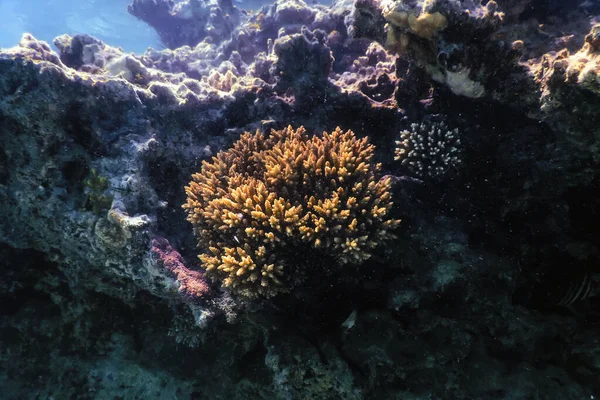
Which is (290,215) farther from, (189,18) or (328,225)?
(189,18)

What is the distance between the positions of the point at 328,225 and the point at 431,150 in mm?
1729

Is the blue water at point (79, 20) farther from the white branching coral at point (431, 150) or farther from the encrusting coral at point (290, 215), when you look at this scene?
the white branching coral at point (431, 150)

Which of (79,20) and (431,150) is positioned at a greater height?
(79,20)

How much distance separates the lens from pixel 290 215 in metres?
3.37

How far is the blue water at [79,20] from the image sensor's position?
40.6m

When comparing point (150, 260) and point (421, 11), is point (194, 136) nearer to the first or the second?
point (150, 260)

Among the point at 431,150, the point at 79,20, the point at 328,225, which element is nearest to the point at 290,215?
the point at 328,225

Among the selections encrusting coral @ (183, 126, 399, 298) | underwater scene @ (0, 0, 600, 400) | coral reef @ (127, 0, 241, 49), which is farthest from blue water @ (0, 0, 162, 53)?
encrusting coral @ (183, 126, 399, 298)

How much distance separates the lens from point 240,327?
4.27 metres

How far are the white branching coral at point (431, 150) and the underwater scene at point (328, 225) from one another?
0.09 ft

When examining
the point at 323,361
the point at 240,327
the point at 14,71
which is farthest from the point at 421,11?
the point at 14,71

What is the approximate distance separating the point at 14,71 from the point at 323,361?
5.42 metres

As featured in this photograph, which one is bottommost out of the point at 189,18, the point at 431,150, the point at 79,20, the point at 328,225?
the point at 328,225

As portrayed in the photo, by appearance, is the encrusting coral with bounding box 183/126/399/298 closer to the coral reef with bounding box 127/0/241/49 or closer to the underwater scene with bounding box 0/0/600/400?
the underwater scene with bounding box 0/0/600/400
